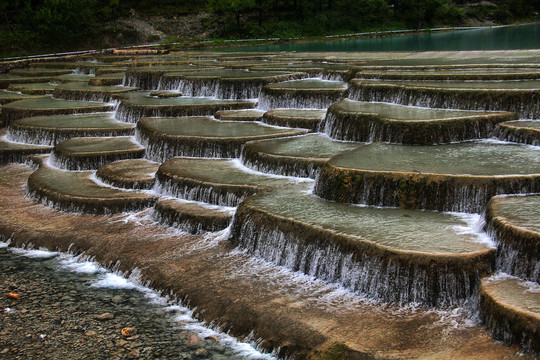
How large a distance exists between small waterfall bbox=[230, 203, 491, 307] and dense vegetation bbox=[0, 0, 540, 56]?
4773 centimetres

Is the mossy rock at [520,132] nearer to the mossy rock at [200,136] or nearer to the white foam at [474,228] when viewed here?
the white foam at [474,228]

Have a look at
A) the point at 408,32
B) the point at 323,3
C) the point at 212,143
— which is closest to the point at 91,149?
the point at 212,143

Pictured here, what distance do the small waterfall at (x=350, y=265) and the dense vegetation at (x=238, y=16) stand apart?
157ft

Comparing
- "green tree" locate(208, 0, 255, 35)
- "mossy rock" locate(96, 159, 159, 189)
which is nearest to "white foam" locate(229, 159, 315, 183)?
"mossy rock" locate(96, 159, 159, 189)

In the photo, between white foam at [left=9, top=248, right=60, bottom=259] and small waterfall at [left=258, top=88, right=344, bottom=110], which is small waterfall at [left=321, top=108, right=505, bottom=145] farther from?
white foam at [left=9, top=248, right=60, bottom=259]

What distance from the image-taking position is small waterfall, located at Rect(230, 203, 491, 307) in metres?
9.60

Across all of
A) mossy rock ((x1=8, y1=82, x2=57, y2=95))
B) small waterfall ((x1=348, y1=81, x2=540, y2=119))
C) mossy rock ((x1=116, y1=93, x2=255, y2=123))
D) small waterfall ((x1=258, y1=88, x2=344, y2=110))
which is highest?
small waterfall ((x1=348, y1=81, x2=540, y2=119))

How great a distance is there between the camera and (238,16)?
6400 cm

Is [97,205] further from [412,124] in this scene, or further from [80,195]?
[412,124]

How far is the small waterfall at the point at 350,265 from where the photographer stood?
31.5ft

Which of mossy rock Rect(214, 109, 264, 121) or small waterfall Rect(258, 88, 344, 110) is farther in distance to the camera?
small waterfall Rect(258, 88, 344, 110)

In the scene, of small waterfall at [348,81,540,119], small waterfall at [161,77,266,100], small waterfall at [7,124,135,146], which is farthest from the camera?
small waterfall at [161,77,266,100]

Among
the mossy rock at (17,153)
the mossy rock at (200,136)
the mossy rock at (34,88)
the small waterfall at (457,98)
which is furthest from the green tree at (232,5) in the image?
the small waterfall at (457,98)

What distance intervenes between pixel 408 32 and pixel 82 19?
98.8 feet
